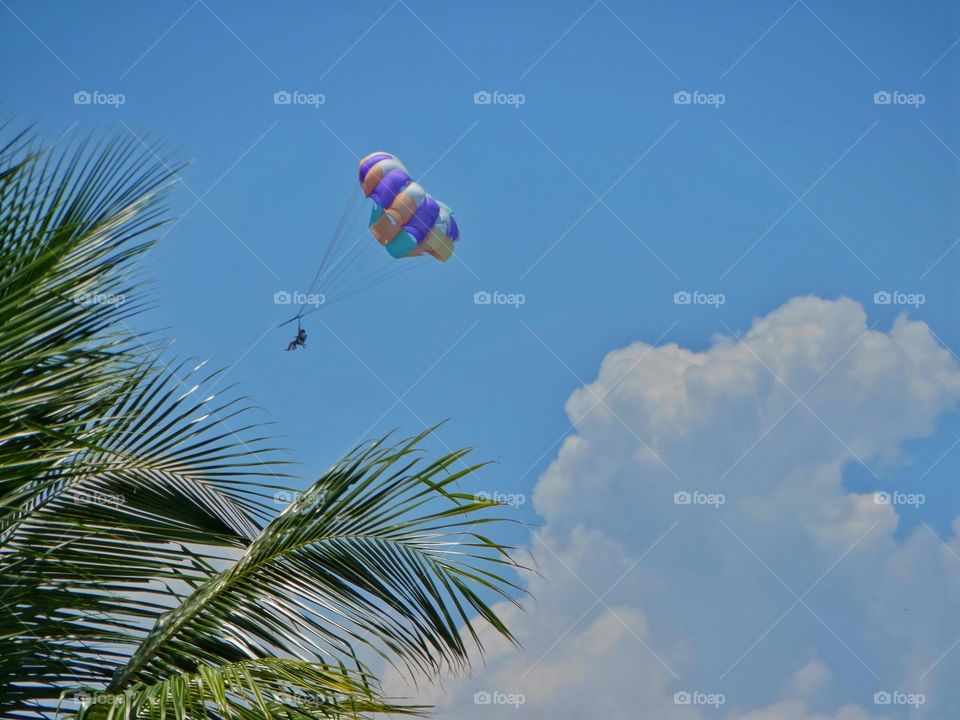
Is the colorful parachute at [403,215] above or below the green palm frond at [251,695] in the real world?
above

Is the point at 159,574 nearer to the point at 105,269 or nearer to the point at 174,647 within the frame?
the point at 174,647

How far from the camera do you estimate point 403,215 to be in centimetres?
1534

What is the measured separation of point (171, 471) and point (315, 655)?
1195 mm

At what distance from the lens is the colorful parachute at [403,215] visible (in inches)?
603

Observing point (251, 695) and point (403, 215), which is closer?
point (251, 695)

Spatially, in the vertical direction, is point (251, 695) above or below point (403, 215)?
below

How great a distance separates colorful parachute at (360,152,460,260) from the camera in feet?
50.3

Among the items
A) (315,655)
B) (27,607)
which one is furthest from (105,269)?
(315,655)

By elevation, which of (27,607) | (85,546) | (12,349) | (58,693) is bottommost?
(58,693)

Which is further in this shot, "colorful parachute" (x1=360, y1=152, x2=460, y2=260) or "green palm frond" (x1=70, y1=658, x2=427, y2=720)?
"colorful parachute" (x1=360, y1=152, x2=460, y2=260)

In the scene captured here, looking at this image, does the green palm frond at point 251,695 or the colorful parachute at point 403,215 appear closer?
the green palm frond at point 251,695

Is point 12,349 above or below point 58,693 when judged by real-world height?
above

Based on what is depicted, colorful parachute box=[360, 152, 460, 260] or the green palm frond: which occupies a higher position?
colorful parachute box=[360, 152, 460, 260]

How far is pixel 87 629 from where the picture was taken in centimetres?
406
